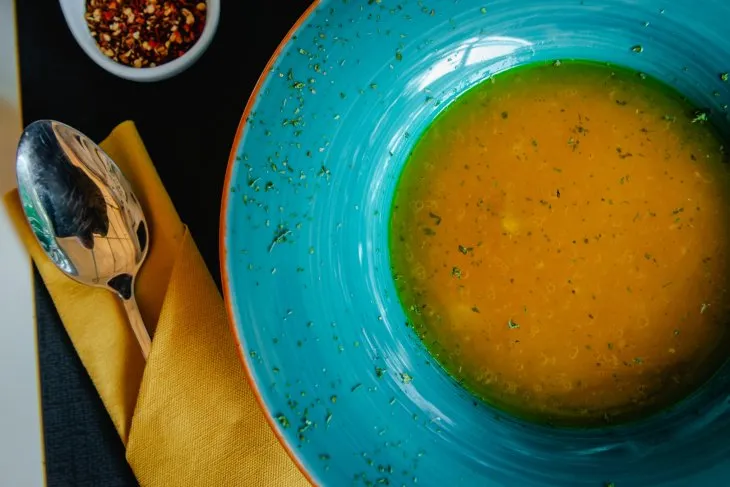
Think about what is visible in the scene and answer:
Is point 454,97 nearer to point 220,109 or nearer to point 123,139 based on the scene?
point 220,109

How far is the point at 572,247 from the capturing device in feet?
3.66

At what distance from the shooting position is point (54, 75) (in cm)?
124

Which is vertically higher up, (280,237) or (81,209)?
(280,237)

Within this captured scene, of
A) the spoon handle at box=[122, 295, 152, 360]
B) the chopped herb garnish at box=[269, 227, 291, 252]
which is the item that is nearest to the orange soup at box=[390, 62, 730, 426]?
the chopped herb garnish at box=[269, 227, 291, 252]

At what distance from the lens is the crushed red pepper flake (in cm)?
119

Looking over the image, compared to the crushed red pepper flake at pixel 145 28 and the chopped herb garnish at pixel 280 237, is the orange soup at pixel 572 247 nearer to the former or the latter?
the chopped herb garnish at pixel 280 237

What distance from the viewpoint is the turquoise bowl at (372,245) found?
1.00 meters

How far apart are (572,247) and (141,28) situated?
82 cm

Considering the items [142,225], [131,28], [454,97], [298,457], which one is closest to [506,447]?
[298,457]

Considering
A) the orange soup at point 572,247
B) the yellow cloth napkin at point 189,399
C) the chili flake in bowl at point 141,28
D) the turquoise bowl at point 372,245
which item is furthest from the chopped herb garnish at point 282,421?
the chili flake in bowl at point 141,28

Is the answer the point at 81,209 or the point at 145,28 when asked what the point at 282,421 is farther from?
the point at 145,28

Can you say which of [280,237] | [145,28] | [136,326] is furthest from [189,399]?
[145,28]

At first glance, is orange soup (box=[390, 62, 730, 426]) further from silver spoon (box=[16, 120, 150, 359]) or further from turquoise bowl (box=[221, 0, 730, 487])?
silver spoon (box=[16, 120, 150, 359])

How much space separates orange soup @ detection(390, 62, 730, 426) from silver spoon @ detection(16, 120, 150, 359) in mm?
454
